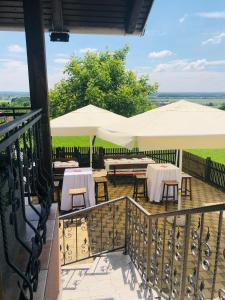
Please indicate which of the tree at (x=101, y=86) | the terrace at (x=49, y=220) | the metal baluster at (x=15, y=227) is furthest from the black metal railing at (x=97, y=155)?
the metal baluster at (x=15, y=227)

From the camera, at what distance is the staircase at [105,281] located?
3701 mm

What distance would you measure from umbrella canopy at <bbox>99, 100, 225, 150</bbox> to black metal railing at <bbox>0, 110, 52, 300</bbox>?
2.44m

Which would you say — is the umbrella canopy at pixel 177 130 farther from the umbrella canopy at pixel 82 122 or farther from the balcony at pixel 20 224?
the balcony at pixel 20 224

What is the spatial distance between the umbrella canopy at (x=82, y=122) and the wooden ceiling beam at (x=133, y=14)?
152 inches

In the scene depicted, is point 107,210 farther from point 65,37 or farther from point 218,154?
point 218,154

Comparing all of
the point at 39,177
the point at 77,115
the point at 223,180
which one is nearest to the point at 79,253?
the point at 39,177

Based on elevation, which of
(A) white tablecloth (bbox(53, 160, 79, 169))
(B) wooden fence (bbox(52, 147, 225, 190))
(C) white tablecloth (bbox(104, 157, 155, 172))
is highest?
(A) white tablecloth (bbox(53, 160, 79, 169))

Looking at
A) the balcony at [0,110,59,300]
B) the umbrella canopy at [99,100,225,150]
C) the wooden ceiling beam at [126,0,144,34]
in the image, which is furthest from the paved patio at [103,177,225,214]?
the balcony at [0,110,59,300]

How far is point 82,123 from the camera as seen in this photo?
866 centimetres

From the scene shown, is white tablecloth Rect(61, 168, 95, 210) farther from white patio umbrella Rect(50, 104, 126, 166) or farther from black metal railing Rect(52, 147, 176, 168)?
black metal railing Rect(52, 147, 176, 168)

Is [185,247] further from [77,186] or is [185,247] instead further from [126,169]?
[126,169]

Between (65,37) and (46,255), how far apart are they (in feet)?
10.00

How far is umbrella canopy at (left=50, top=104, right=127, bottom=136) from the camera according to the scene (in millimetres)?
8172

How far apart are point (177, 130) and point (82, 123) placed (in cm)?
434
